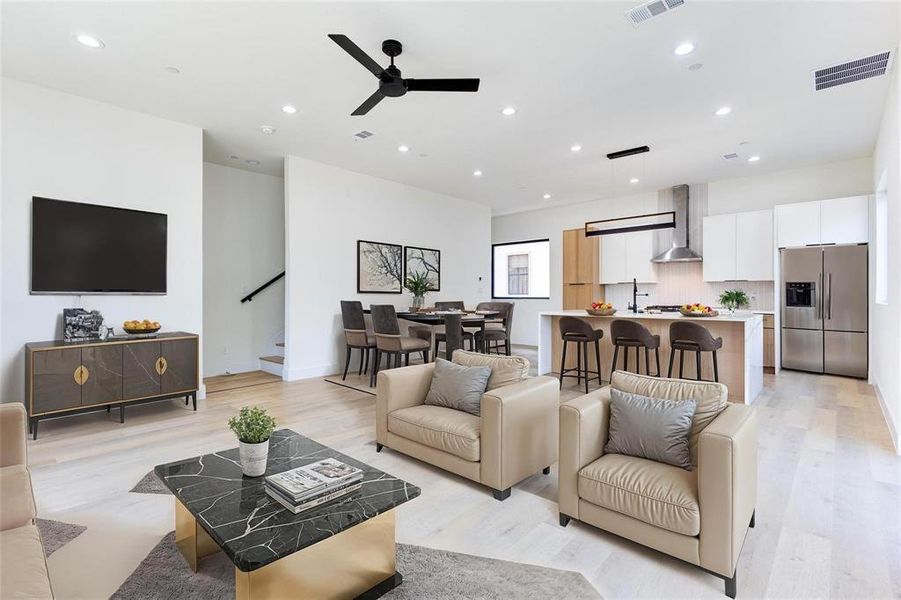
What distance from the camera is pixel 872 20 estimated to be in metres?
2.94

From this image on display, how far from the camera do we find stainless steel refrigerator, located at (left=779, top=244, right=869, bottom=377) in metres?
5.58

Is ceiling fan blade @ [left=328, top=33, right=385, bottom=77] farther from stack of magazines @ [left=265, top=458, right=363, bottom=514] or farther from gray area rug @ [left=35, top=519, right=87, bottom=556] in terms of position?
gray area rug @ [left=35, top=519, right=87, bottom=556]

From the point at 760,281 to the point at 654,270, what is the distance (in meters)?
1.60

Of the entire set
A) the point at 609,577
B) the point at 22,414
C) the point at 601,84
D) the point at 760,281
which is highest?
the point at 601,84

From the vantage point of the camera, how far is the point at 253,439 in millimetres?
1880

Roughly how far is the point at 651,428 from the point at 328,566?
1557 mm

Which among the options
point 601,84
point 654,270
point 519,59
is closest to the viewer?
point 519,59

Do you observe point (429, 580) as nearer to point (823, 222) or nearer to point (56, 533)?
point (56, 533)

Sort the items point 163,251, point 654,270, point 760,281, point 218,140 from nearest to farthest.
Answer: point 163,251 → point 218,140 → point 760,281 → point 654,270

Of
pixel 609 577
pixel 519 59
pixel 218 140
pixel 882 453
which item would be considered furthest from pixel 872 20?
pixel 218 140

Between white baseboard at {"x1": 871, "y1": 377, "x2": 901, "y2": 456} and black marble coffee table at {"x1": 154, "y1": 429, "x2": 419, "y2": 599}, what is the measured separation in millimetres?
3751

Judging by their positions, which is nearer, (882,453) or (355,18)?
(355,18)

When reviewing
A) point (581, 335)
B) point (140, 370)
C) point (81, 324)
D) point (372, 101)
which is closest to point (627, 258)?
point (581, 335)

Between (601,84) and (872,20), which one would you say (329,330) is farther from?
(872,20)
